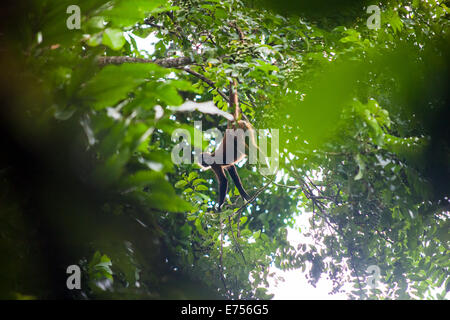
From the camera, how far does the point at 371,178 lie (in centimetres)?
295

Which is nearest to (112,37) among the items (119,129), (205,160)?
(119,129)

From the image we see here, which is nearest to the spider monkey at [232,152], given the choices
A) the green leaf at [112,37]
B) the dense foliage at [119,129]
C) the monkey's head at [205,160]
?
the monkey's head at [205,160]

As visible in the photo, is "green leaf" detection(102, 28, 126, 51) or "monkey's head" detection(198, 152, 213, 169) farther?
"monkey's head" detection(198, 152, 213, 169)

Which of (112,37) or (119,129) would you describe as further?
(112,37)

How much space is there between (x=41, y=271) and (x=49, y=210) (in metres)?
0.19

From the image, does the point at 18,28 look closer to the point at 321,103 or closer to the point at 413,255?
the point at 321,103

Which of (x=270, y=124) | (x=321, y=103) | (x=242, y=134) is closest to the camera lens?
(x=321, y=103)

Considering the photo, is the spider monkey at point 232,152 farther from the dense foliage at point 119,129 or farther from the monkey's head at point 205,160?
the dense foliage at point 119,129

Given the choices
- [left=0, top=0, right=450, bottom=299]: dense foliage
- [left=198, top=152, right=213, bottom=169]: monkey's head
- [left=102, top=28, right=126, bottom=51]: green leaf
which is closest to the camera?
[left=0, top=0, right=450, bottom=299]: dense foliage

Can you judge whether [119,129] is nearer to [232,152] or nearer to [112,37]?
[112,37]

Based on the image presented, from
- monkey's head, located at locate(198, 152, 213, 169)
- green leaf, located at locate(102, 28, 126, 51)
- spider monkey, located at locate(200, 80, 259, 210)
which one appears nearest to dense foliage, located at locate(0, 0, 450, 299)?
green leaf, located at locate(102, 28, 126, 51)

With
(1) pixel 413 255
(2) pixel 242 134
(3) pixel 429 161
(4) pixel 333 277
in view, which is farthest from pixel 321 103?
(4) pixel 333 277

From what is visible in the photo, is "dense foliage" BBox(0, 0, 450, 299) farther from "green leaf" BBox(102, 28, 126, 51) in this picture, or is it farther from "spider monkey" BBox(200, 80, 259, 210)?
"spider monkey" BBox(200, 80, 259, 210)

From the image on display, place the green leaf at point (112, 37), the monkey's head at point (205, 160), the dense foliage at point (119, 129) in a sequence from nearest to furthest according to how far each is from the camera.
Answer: the dense foliage at point (119, 129) → the green leaf at point (112, 37) → the monkey's head at point (205, 160)
